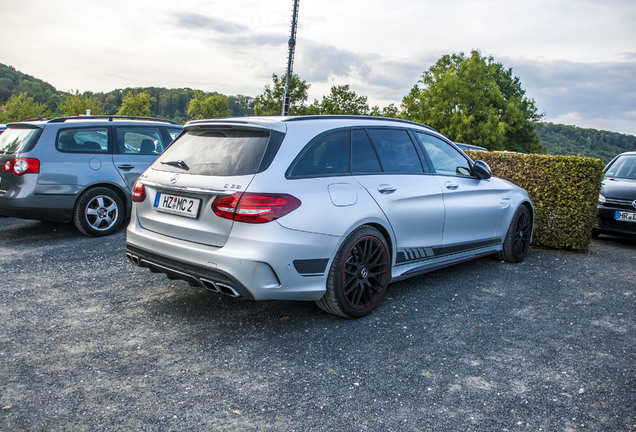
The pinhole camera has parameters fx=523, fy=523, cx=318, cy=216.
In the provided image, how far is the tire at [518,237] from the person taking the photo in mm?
6543

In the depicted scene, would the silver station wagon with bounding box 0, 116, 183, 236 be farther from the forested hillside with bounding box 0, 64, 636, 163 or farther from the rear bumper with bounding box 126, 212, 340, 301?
the forested hillside with bounding box 0, 64, 636, 163

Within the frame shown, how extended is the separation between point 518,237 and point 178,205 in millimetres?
4523

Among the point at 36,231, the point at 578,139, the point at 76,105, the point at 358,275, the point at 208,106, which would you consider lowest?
the point at 36,231

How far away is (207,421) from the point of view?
2811mm

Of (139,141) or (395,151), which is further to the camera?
(139,141)

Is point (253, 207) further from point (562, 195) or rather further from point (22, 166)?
point (562, 195)

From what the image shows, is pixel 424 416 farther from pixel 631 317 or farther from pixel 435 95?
pixel 435 95

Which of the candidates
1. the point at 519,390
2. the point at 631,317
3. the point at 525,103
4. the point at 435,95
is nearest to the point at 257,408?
the point at 519,390

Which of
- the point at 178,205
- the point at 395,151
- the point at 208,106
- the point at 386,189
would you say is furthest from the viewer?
the point at 208,106

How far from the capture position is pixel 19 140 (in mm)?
7273

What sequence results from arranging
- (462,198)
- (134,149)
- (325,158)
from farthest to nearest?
1. (134,149)
2. (462,198)
3. (325,158)

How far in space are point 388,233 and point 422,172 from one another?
2.95 ft

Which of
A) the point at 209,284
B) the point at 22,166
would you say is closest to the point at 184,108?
the point at 22,166

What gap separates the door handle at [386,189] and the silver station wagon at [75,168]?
15.8 ft
